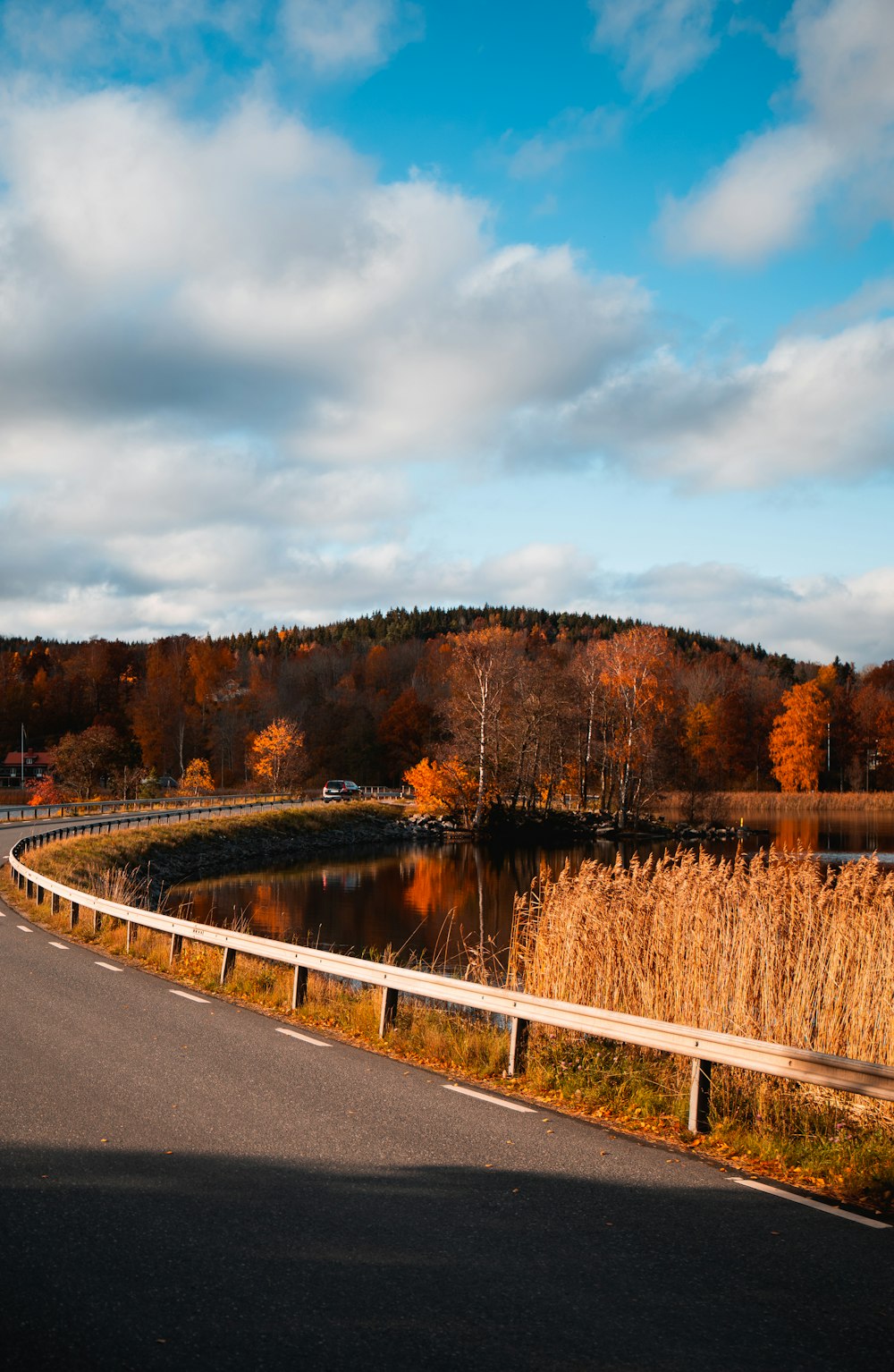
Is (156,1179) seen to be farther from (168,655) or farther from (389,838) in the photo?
(168,655)

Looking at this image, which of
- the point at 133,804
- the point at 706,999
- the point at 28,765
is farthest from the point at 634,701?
the point at 28,765

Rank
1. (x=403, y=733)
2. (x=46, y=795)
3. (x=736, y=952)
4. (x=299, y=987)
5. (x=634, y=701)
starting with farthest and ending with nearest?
1. (x=403, y=733)
2. (x=46, y=795)
3. (x=634, y=701)
4. (x=299, y=987)
5. (x=736, y=952)

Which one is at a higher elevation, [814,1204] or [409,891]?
[814,1204]

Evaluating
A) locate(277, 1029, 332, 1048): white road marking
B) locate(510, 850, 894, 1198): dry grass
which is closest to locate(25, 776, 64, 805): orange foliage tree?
locate(510, 850, 894, 1198): dry grass

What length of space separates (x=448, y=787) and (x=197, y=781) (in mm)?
28175

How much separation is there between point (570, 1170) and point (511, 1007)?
96.7 inches

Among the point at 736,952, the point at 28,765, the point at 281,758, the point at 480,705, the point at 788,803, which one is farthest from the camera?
the point at 28,765

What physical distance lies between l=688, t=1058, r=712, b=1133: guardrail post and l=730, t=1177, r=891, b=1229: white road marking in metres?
0.93

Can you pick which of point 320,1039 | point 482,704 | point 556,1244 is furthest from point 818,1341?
point 482,704

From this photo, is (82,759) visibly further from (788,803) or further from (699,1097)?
(699,1097)

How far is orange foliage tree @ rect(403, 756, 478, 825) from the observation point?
2415 inches

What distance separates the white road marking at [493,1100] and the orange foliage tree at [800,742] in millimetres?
86955

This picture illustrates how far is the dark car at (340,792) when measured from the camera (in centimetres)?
7425

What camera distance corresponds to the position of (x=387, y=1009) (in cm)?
1045
